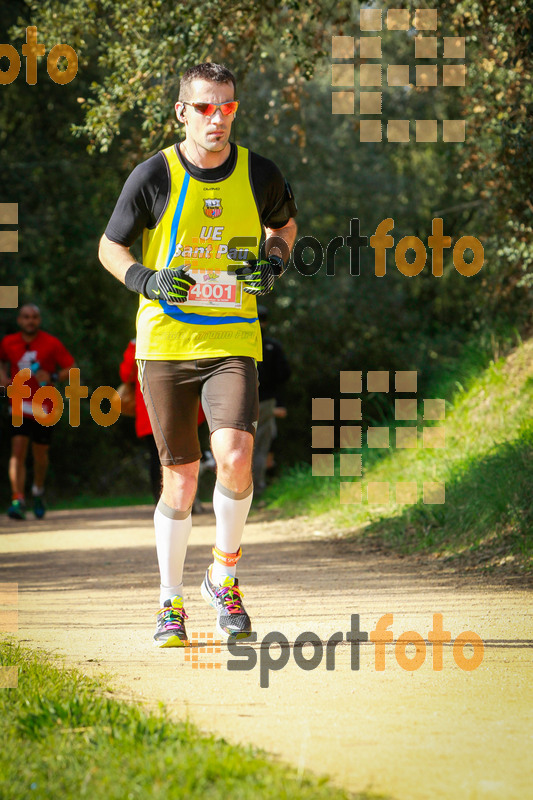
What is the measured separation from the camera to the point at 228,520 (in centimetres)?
464

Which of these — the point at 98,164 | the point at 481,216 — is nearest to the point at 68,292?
the point at 98,164

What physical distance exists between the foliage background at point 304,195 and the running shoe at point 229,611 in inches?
199

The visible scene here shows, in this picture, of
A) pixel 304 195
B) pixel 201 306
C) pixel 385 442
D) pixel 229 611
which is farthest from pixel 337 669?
pixel 304 195

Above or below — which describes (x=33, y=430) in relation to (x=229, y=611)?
above

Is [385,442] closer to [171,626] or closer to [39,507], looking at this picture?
[39,507]

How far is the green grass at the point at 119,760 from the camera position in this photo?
2506mm

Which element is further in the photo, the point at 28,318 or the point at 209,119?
the point at 28,318

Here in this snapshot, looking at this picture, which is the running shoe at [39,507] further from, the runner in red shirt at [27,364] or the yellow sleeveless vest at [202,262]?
the yellow sleeveless vest at [202,262]

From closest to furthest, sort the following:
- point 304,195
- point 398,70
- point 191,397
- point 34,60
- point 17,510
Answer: point 191,397 → point 17,510 → point 34,60 → point 398,70 → point 304,195

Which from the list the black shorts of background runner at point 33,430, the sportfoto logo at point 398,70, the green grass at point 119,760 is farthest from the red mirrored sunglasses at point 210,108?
the black shorts of background runner at point 33,430

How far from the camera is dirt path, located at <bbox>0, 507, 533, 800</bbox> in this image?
2859mm

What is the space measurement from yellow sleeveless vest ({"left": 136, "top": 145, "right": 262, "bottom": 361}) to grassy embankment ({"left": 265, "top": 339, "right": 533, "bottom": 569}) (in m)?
3.13

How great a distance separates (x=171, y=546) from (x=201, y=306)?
106 cm

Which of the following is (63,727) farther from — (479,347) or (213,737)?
(479,347)
